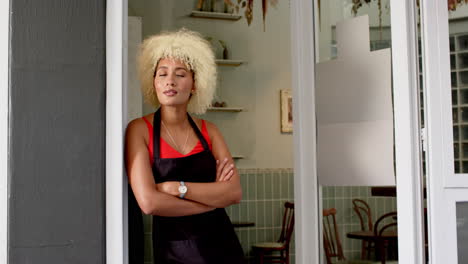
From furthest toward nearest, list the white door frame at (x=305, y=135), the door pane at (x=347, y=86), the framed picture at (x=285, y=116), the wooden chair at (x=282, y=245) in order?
the framed picture at (x=285, y=116) → the wooden chair at (x=282, y=245) → the white door frame at (x=305, y=135) → the door pane at (x=347, y=86)

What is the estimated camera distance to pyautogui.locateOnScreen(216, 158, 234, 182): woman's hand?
243 centimetres

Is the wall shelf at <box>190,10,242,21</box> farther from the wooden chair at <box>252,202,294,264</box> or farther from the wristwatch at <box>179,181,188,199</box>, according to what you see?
the wristwatch at <box>179,181,188,199</box>

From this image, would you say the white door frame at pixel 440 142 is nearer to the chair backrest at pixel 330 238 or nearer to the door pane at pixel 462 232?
the door pane at pixel 462 232

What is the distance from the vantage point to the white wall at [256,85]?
6.56 metres

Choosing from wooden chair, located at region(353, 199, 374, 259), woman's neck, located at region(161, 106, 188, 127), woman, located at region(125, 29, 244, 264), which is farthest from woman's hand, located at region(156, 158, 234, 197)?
wooden chair, located at region(353, 199, 374, 259)

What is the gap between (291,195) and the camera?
6.61 m

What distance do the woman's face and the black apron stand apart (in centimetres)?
11

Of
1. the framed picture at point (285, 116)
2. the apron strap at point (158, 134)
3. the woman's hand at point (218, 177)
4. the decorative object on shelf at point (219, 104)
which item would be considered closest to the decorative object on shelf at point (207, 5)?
the decorative object on shelf at point (219, 104)

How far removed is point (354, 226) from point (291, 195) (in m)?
2.60

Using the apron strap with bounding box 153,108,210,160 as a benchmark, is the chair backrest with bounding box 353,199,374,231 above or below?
below

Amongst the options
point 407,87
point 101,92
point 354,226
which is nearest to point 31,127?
point 101,92

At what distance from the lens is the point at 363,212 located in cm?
497

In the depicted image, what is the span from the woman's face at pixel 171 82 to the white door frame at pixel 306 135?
0.70ft

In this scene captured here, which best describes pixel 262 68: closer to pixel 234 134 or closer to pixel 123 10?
pixel 234 134
